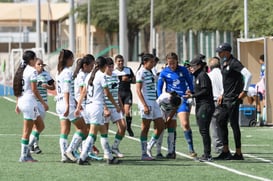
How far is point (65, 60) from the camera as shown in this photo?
59.3ft

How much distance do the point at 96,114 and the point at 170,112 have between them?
2.18 m

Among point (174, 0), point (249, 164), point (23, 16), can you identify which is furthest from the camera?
point (23, 16)

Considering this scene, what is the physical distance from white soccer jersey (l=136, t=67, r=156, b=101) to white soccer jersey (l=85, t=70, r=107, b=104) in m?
1.21

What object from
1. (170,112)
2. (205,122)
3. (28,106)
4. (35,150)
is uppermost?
(28,106)

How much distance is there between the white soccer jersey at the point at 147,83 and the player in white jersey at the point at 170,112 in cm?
26

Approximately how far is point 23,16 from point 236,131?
84.4m

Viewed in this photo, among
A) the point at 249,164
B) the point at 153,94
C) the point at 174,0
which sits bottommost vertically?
the point at 249,164

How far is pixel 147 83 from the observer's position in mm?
18891

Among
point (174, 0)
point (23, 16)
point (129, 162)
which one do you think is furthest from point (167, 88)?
point (23, 16)

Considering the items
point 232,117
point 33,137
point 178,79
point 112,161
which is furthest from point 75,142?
point 232,117

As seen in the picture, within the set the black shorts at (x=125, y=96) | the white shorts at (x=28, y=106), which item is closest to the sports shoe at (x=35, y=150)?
the white shorts at (x=28, y=106)

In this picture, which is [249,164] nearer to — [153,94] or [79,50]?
[153,94]

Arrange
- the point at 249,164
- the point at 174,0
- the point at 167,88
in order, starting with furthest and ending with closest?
1. the point at 174,0
2. the point at 167,88
3. the point at 249,164

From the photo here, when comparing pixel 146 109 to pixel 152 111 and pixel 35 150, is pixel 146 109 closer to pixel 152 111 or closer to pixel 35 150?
pixel 152 111
